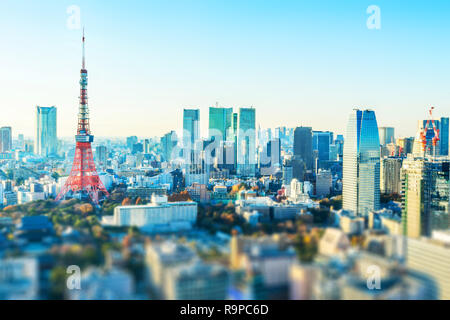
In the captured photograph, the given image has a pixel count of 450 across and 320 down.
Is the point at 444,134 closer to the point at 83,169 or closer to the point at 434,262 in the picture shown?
the point at 434,262

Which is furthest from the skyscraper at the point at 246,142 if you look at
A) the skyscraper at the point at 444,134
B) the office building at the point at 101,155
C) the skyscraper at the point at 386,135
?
the skyscraper at the point at 444,134

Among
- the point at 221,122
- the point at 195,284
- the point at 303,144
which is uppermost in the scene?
the point at 221,122

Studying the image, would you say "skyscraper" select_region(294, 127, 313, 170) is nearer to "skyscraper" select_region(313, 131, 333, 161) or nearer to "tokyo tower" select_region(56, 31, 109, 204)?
"skyscraper" select_region(313, 131, 333, 161)

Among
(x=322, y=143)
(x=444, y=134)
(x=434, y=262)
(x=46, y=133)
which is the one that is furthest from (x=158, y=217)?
(x=322, y=143)

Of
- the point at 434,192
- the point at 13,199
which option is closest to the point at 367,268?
the point at 434,192

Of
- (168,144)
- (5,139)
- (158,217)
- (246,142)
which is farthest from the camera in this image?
(168,144)
